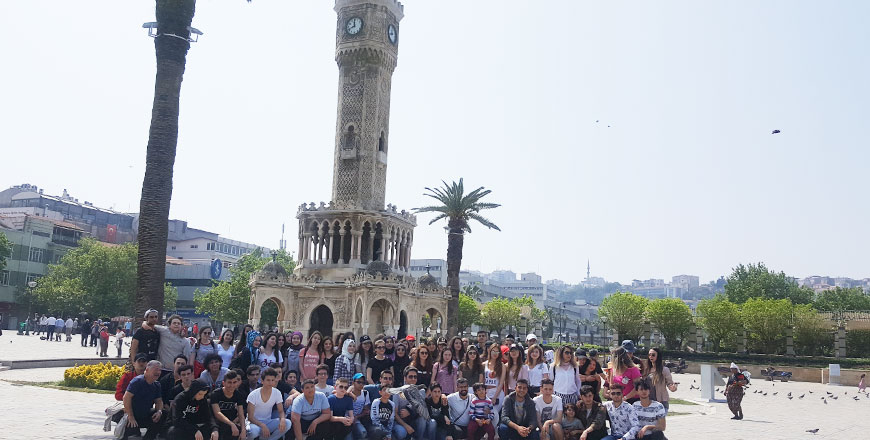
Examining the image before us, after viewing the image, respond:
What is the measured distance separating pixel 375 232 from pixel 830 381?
2821 centimetres

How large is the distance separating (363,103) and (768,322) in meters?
35.0

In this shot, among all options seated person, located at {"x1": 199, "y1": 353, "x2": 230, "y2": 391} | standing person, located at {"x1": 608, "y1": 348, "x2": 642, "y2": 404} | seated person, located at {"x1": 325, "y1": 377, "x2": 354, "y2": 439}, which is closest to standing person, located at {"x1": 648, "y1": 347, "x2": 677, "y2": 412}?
standing person, located at {"x1": 608, "y1": 348, "x2": 642, "y2": 404}

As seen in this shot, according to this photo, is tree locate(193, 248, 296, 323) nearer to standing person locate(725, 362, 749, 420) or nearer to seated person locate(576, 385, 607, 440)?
standing person locate(725, 362, 749, 420)

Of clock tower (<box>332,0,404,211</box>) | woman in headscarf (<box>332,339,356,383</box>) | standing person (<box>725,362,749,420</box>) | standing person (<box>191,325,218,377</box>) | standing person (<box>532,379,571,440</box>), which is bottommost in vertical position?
standing person (<box>725,362,749,420</box>)

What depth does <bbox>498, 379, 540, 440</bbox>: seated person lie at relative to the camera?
11992mm

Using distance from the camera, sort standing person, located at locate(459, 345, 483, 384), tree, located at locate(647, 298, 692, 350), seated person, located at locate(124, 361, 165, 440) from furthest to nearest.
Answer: tree, located at locate(647, 298, 692, 350) → standing person, located at locate(459, 345, 483, 384) → seated person, located at locate(124, 361, 165, 440)

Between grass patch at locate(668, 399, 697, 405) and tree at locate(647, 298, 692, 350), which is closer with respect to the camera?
grass patch at locate(668, 399, 697, 405)

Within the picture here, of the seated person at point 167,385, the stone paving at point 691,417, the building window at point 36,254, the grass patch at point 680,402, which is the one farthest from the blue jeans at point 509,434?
the building window at point 36,254

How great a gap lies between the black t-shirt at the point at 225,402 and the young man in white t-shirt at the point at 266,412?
1.24ft

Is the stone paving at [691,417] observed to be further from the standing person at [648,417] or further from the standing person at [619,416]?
the standing person at [648,417]

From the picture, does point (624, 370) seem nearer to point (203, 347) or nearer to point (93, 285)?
point (203, 347)

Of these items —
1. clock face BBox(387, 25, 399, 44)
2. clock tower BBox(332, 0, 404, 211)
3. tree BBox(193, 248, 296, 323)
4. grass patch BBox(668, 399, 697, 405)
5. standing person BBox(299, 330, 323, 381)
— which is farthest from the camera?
tree BBox(193, 248, 296, 323)

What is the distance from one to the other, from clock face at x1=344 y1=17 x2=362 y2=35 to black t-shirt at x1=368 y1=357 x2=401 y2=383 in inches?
1403

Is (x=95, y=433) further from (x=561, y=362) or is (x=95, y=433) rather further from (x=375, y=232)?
(x=375, y=232)
